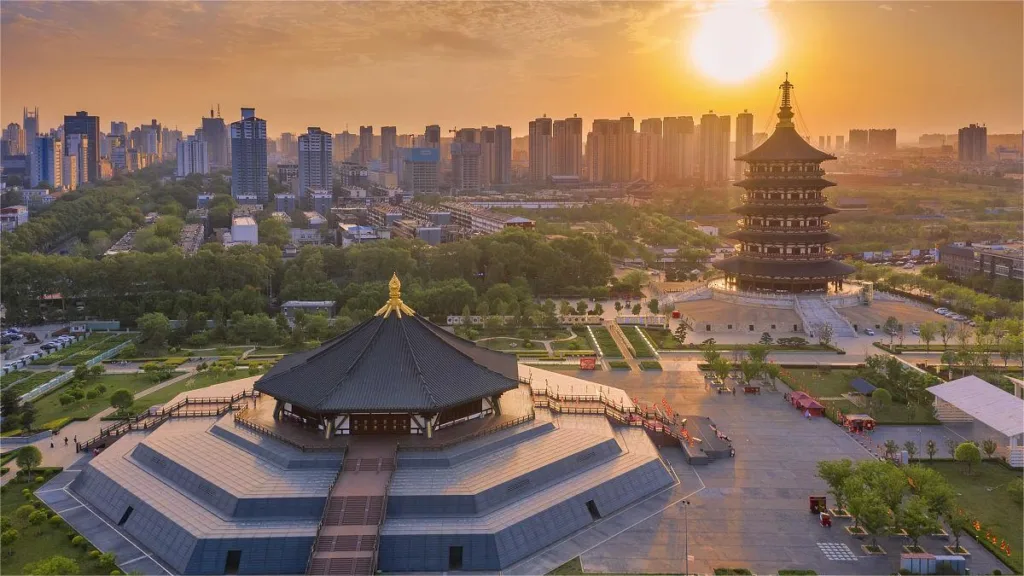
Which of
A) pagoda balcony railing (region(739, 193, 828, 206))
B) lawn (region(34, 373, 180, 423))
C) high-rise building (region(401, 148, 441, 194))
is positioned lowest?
lawn (region(34, 373, 180, 423))

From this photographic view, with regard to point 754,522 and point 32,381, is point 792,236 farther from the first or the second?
point 32,381

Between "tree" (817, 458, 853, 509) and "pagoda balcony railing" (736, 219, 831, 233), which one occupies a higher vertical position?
"pagoda balcony railing" (736, 219, 831, 233)

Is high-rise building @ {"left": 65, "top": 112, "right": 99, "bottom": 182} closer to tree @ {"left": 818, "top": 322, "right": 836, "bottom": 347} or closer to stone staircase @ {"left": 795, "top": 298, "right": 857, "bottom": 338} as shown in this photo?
stone staircase @ {"left": 795, "top": 298, "right": 857, "bottom": 338}

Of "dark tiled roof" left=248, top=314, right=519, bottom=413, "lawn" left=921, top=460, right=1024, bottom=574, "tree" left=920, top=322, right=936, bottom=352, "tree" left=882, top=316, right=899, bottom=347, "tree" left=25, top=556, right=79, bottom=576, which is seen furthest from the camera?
"tree" left=882, top=316, right=899, bottom=347

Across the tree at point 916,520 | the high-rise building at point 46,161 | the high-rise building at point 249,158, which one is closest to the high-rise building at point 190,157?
the high-rise building at point 46,161

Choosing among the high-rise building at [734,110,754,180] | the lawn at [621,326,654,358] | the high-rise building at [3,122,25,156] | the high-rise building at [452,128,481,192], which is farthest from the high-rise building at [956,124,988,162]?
the high-rise building at [3,122,25,156]

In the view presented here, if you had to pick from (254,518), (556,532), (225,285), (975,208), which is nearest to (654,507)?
(556,532)
